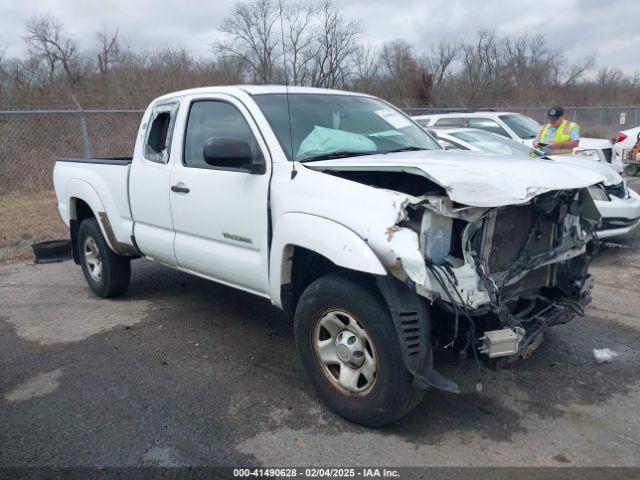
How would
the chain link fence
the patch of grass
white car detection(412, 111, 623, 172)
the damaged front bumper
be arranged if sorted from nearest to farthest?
the damaged front bumper → the patch of grass → white car detection(412, 111, 623, 172) → the chain link fence

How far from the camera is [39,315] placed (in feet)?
18.8

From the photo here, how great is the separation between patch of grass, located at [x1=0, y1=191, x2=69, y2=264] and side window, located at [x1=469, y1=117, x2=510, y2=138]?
805 centimetres

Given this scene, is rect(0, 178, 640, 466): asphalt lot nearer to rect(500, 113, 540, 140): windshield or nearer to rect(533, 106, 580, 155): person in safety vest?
rect(533, 106, 580, 155): person in safety vest

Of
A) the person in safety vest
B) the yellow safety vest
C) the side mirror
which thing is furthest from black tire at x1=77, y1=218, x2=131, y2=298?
the yellow safety vest

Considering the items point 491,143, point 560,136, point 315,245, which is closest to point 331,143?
point 315,245

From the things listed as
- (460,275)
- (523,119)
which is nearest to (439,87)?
(523,119)

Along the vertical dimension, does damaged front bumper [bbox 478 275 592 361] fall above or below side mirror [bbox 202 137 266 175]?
below

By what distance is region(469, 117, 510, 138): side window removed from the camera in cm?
1152

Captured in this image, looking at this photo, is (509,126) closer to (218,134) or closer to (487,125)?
(487,125)

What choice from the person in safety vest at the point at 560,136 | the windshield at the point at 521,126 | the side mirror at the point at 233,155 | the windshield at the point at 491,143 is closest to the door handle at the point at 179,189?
the side mirror at the point at 233,155

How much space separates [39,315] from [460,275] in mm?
4434

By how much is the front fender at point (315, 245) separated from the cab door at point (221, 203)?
0.18m

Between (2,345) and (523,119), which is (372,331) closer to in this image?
(2,345)

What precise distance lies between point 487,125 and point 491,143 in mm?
3407
